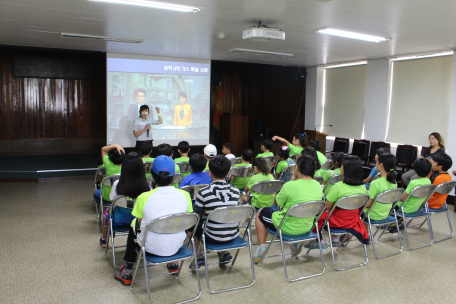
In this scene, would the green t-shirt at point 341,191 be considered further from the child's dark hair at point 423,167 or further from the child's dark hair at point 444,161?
the child's dark hair at point 444,161

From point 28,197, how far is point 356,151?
24.3 ft

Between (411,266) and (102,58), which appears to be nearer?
(411,266)

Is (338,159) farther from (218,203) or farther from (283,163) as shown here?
(218,203)

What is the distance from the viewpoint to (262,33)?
5199 mm

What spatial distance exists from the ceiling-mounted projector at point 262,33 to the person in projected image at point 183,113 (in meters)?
4.52

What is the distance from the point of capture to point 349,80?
32.0 ft

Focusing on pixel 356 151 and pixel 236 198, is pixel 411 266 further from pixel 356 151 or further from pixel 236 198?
pixel 356 151

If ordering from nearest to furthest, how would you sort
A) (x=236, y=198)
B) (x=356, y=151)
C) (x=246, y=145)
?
(x=236, y=198) → (x=356, y=151) → (x=246, y=145)

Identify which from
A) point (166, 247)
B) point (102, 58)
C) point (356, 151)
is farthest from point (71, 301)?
point (102, 58)

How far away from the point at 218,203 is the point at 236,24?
3.30 metres

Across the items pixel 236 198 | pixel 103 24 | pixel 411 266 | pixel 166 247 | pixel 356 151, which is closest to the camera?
pixel 166 247

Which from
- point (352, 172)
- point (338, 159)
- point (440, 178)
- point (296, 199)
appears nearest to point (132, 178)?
point (296, 199)

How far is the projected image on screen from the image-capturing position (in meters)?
8.86

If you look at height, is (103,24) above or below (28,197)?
above
